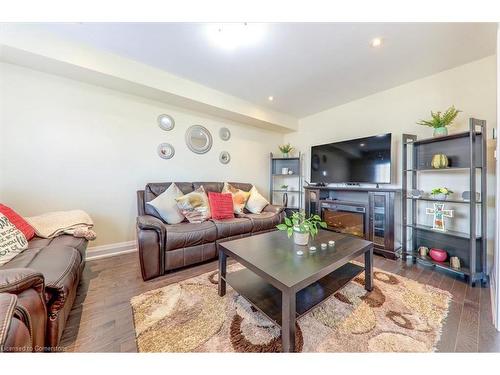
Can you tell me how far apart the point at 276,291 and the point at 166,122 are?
264 centimetres

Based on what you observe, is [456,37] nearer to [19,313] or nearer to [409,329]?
[409,329]

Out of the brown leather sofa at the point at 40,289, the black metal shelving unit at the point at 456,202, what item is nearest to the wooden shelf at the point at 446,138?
the black metal shelving unit at the point at 456,202

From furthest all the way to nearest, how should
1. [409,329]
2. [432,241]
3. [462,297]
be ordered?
[432,241]
[462,297]
[409,329]

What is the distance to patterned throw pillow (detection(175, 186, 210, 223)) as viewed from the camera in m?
2.36

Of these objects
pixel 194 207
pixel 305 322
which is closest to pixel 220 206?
pixel 194 207

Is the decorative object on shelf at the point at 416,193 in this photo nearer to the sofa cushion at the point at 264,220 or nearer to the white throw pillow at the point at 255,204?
the sofa cushion at the point at 264,220

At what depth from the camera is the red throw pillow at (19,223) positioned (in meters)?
1.46

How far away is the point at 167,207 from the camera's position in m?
2.28

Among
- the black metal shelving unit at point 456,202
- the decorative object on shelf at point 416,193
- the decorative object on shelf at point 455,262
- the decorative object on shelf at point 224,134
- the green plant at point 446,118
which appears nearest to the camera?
the black metal shelving unit at point 456,202

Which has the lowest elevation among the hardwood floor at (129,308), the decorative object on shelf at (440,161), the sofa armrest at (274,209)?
the hardwood floor at (129,308)

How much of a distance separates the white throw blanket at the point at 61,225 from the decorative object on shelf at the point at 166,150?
1270 millimetres
